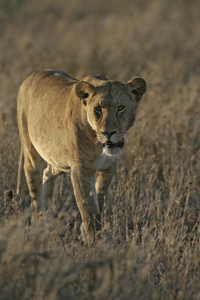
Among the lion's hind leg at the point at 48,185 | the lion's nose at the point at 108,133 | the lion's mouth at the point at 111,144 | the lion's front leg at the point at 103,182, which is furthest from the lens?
the lion's hind leg at the point at 48,185

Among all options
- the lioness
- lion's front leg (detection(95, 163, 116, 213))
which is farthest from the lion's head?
lion's front leg (detection(95, 163, 116, 213))

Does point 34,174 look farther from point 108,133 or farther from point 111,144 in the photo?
point 108,133

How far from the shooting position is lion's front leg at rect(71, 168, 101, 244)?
4.54 metres

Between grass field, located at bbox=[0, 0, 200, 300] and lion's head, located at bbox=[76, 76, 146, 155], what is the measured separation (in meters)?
0.64

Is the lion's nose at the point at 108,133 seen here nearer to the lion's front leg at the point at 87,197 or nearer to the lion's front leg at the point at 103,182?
the lion's front leg at the point at 87,197

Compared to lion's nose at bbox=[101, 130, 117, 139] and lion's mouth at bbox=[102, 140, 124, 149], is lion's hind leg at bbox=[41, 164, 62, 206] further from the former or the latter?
lion's nose at bbox=[101, 130, 117, 139]

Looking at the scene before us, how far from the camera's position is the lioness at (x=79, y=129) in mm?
4246

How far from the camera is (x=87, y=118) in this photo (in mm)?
4434

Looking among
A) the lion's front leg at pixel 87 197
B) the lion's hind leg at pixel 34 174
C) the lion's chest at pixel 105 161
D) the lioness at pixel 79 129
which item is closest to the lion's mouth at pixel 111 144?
the lioness at pixel 79 129

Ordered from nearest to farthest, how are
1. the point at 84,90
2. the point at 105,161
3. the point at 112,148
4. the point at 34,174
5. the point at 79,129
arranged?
the point at 112,148
the point at 84,90
the point at 79,129
the point at 105,161
the point at 34,174

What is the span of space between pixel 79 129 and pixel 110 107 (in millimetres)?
446

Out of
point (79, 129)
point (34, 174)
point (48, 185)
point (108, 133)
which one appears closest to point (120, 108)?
point (108, 133)

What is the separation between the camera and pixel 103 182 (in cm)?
489

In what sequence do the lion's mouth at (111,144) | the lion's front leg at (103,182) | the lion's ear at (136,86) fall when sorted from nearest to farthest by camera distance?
the lion's mouth at (111,144), the lion's ear at (136,86), the lion's front leg at (103,182)
